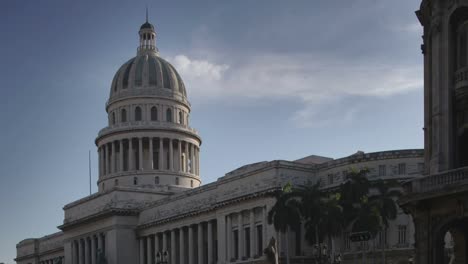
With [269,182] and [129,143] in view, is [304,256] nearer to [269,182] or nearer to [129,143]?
[269,182]

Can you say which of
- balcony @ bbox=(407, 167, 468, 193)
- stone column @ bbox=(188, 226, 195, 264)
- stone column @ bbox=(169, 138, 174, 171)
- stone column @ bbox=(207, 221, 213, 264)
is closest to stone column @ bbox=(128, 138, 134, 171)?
stone column @ bbox=(169, 138, 174, 171)

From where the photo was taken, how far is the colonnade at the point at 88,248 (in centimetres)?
13450

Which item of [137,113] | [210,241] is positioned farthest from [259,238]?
[137,113]

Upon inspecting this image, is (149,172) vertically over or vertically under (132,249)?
over

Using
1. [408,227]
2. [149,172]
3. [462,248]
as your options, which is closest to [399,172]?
[408,227]

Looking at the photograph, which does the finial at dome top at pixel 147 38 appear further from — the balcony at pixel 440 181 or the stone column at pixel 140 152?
the balcony at pixel 440 181

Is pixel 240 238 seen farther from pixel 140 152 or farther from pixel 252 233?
pixel 140 152

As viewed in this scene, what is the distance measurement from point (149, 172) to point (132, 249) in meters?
16.5

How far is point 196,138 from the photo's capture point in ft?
495

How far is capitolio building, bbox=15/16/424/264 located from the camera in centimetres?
9344

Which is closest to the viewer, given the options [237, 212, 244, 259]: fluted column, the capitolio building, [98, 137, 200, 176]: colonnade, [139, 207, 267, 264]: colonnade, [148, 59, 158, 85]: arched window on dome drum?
the capitolio building

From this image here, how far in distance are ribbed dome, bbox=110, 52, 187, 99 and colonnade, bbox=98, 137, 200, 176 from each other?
895 cm

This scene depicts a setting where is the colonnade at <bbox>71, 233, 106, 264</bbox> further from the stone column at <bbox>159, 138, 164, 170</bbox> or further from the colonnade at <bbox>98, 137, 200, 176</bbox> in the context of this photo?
the stone column at <bbox>159, 138, 164, 170</bbox>

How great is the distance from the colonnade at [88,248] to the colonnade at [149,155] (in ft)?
42.7
